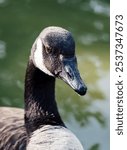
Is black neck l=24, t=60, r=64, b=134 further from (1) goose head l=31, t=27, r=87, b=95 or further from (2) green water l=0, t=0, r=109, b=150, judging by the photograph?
(2) green water l=0, t=0, r=109, b=150

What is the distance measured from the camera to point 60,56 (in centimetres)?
319

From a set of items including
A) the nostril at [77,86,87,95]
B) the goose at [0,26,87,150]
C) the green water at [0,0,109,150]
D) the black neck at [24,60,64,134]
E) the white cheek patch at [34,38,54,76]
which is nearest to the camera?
the nostril at [77,86,87,95]

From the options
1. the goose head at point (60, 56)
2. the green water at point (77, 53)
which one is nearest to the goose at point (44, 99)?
the goose head at point (60, 56)

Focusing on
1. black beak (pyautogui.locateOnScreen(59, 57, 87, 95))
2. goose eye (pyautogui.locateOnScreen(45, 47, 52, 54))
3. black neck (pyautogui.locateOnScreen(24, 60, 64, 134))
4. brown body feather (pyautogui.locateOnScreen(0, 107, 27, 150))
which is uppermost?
goose eye (pyautogui.locateOnScreen(45, 47, 52, 54))

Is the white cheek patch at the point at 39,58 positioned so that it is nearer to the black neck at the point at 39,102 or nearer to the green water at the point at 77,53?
the black neck at the point at 39,102

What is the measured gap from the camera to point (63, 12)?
20.6 ft

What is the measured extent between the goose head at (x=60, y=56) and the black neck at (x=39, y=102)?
143 mm

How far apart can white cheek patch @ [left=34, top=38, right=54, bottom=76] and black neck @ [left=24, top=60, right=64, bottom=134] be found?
83mm

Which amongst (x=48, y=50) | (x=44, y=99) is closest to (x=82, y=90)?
(x=48, y=50)

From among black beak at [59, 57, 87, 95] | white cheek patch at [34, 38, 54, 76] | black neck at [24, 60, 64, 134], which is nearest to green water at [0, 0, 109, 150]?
black neck at [24, 60, 64, 134]

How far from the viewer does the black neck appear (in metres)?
3.46

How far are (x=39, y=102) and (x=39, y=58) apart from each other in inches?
11.8

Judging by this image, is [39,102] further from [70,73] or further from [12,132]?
[70,73]

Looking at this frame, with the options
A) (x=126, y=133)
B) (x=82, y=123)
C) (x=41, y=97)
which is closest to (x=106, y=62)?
(x=82, y=123)
